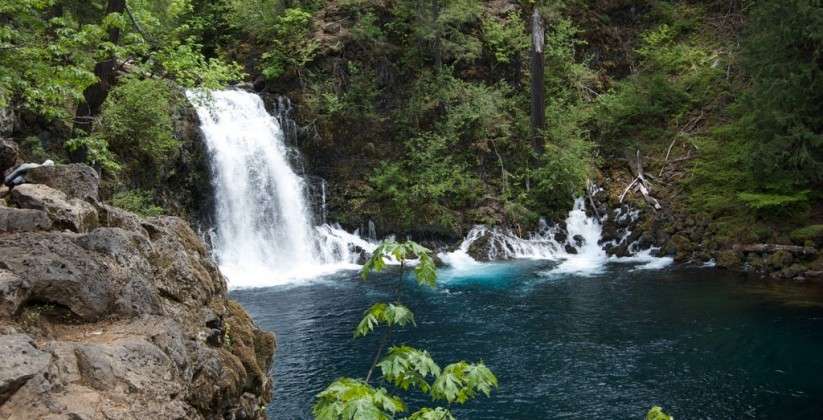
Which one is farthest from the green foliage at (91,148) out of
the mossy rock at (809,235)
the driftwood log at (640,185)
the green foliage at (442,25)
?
the mossy rock at (809,235)

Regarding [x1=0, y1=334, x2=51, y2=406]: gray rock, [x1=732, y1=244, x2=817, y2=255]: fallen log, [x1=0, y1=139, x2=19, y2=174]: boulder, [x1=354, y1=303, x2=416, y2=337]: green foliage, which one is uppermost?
[x1=0, y1=139, x2=19, y2=174]: boulder

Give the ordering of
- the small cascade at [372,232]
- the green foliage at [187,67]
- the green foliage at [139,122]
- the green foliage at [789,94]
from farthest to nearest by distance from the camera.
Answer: the small cascade at [372,232] → the green foliage at [789,94] → the green foliage at [139,122] → the green foliage at [187,67]

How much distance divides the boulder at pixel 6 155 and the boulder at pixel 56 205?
1142mm

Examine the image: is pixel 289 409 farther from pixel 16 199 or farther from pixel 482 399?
pixel 16 199

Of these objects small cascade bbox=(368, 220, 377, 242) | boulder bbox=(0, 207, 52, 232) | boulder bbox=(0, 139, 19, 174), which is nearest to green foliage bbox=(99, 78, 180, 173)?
small cascade bbox=(368, 220, 377, 242)

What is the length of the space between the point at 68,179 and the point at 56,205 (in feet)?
3.61

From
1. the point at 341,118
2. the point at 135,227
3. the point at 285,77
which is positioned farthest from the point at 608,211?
the point at 135,227

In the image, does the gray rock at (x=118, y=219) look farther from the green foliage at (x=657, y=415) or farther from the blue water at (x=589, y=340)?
the green foliage at (x=657, y=415)

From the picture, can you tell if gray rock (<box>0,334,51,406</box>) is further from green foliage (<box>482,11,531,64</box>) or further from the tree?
green foliage (<box>482,11,531,64</box>)

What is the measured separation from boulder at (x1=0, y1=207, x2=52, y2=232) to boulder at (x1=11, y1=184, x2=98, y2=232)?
0.79ft

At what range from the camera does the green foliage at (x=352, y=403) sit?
3361 millimetres

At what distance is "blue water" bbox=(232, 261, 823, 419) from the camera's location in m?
9.74

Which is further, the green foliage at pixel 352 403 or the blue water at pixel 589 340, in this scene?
the blue water at pixel 589 340

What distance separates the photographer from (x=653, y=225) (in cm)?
2120
